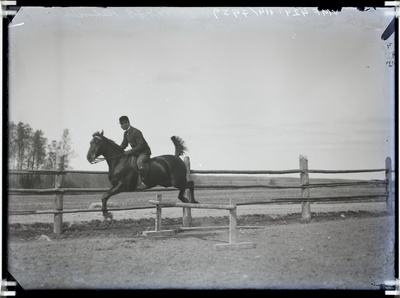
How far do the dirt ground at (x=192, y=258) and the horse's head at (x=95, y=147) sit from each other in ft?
2.71

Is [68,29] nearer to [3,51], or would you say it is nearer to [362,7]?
[3,51]

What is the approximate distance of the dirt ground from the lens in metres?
5.35

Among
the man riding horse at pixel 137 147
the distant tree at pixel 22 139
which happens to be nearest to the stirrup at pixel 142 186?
the man riding horse at pixel 137 147

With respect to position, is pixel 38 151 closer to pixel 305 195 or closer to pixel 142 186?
pixel 142 186

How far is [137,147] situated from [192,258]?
5.09 ft

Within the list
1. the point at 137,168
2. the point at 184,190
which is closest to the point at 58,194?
the point at 137,168

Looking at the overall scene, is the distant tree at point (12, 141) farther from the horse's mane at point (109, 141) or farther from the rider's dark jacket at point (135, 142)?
the rider's dark jacket at point (135, 142)

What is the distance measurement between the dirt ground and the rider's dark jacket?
2.95 feet

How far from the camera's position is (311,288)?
534cm

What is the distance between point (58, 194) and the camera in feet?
20.7

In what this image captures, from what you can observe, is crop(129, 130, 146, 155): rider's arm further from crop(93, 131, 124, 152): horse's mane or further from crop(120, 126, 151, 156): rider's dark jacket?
crop(93, 131, 124, 152): horse's mane

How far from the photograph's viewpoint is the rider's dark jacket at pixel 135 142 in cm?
593

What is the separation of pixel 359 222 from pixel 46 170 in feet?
13.6

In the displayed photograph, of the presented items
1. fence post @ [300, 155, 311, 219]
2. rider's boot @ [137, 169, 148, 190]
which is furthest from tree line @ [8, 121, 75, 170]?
fence post @ [300, 155, 311, 219]
